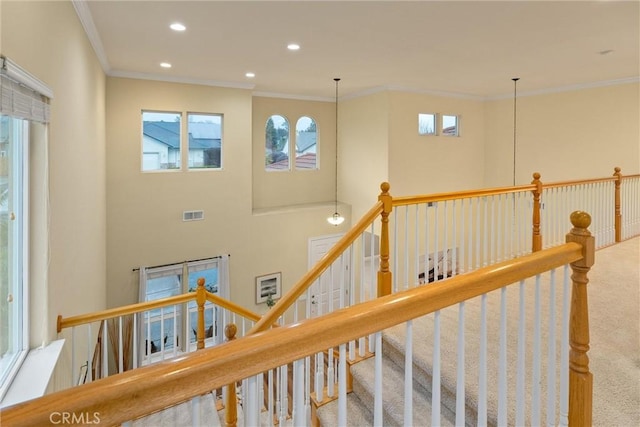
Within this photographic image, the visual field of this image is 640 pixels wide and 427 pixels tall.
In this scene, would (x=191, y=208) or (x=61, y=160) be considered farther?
(x=191, y=208)

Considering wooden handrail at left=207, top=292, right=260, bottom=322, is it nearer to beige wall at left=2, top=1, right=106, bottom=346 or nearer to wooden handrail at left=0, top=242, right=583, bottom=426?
beige wall at left=2, top=1, right=106, bottom=346

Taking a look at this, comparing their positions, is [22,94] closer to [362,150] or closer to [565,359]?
[565,359]

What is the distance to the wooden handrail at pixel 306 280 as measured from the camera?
2.22m

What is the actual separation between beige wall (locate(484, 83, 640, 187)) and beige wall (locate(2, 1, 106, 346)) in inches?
294

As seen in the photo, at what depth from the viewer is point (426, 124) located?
24.8ft

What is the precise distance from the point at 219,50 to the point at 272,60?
76 centimetres

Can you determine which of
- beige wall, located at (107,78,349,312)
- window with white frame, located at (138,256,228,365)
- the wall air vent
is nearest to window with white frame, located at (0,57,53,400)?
beige wall, located at (107,78,349,312)

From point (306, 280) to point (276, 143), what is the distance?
5950 millimetres

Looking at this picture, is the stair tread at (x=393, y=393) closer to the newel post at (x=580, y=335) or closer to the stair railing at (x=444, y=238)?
the stair railing at (x=444, y=238)

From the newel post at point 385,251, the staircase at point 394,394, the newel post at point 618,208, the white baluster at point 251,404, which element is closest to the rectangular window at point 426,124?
the newel post at point 618,208

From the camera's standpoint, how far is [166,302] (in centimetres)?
344

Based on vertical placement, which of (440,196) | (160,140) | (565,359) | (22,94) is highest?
(160,140)

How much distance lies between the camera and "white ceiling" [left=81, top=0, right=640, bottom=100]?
11.2ft

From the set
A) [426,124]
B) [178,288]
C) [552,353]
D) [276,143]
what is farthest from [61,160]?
Result: [426,124]
